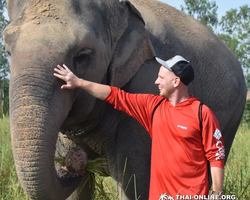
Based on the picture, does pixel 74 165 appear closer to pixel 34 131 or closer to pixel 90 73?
A: pixel 90 73

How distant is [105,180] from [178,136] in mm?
2936

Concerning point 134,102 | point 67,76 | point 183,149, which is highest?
point 67,76

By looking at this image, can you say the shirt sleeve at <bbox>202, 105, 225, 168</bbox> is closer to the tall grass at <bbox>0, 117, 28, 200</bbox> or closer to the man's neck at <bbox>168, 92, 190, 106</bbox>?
the man's neck at <bbox>168, 92, 190, 106</bbox>

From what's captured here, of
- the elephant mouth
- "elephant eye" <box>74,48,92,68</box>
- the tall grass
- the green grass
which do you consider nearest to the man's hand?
"elephant eye" <box>74,48,92,68</box>

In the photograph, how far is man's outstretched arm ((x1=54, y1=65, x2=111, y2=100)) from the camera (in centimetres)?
278

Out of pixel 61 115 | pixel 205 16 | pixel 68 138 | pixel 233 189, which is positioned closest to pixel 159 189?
pixel 61 115

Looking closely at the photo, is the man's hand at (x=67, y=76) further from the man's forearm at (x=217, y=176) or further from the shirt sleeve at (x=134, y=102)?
the man's forearm at (x=217, y=176)

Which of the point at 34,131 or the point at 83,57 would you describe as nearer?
the point at 34,131

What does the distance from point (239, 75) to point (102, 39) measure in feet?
8.28

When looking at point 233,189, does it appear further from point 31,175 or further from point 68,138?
point 31,175

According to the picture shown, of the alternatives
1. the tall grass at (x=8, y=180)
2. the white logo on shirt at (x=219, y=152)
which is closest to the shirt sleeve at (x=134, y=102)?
the white logo on shirt at (x=219, y=152)

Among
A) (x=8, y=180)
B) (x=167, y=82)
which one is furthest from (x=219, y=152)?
(x=8, y=180)

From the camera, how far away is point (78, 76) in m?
3.09

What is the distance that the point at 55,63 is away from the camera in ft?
9.17
